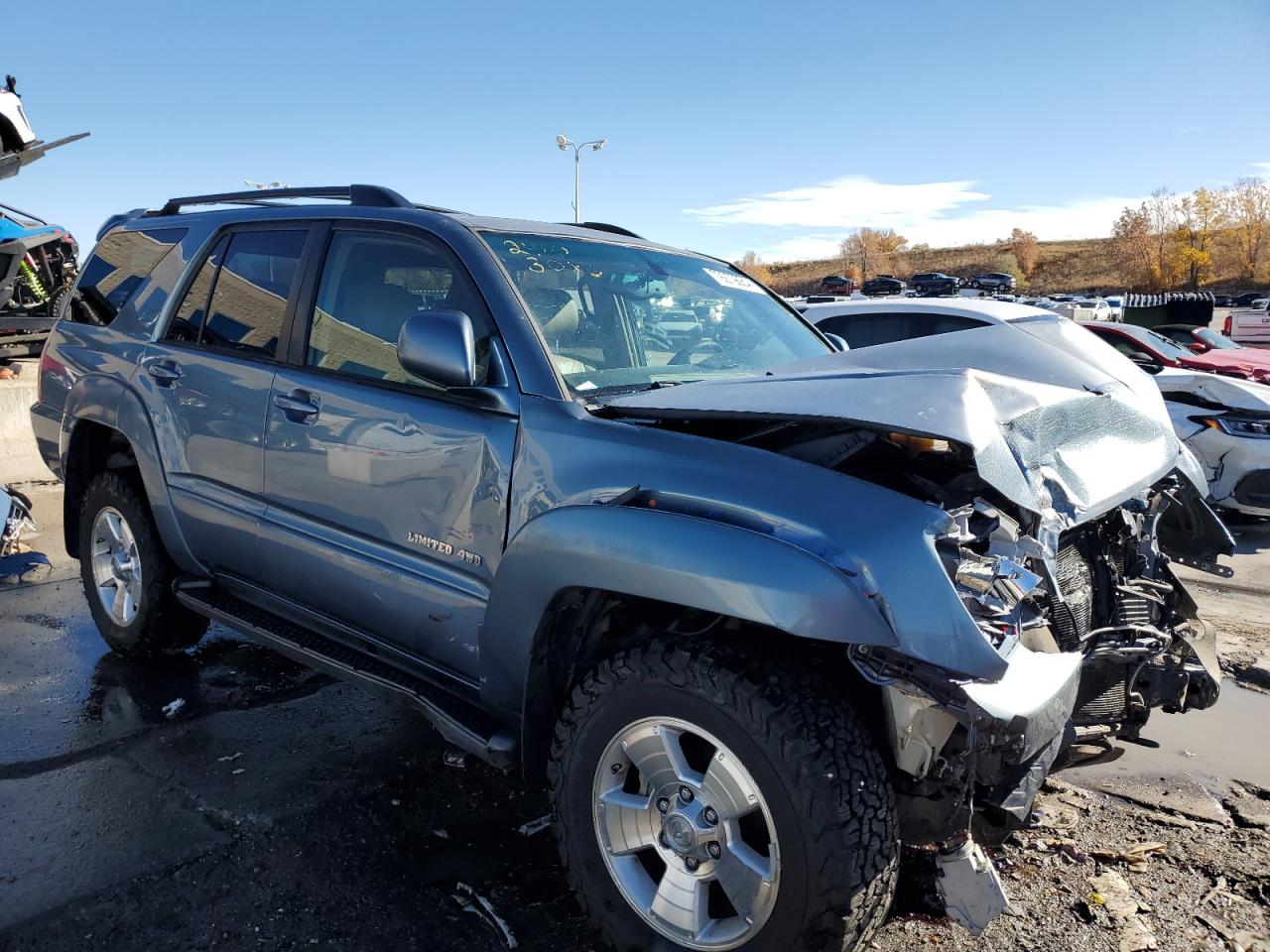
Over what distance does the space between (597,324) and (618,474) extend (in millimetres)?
876

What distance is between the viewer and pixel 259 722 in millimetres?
3842

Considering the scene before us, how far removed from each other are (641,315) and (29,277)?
1036 cm

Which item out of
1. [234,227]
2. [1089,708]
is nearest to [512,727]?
[1089,708]

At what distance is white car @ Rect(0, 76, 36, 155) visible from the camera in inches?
394

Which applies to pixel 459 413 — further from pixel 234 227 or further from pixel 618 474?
pixel 234 227

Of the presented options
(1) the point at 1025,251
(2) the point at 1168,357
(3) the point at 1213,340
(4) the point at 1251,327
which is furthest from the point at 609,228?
(1) the point at 1025,251

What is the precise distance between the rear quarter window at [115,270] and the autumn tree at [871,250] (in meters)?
97.1

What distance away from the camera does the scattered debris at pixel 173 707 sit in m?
3.91

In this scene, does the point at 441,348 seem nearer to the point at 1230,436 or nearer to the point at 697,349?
the point at 697,349

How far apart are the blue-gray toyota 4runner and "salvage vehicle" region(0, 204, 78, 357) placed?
311 inches

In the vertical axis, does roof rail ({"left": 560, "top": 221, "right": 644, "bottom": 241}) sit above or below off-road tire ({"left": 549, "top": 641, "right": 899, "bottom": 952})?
above

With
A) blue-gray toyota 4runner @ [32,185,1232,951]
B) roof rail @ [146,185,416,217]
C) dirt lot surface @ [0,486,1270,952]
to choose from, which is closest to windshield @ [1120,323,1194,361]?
dirt lot surface @ [0,486,1270,952]

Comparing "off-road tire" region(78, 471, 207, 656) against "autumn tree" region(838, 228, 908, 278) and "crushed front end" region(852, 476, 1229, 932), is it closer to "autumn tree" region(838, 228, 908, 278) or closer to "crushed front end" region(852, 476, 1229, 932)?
"crushed front end" region(852, 476, 1229, 932)

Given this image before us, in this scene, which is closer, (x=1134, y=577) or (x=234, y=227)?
(x=1134, y=577)
